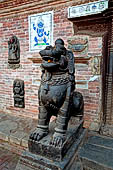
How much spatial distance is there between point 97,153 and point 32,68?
6.65ft

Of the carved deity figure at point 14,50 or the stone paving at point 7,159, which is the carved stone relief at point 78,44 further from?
the stone paving at point 7,159

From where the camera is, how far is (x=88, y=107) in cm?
240

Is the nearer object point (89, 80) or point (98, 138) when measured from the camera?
point (98, 138)

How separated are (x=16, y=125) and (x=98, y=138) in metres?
1.59

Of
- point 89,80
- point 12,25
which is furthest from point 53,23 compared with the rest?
point 89,80

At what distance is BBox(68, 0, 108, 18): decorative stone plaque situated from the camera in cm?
198

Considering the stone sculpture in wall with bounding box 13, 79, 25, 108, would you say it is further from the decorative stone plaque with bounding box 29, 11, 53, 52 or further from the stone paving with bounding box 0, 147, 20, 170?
the stone paving with bounding box 0, 147, 20, 170

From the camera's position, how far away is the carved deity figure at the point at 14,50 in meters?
2.85

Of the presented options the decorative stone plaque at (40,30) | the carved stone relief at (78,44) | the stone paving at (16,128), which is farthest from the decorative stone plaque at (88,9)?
the stone paving at (16,128)

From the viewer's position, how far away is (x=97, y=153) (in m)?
1.61

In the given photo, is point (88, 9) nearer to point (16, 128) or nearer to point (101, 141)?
point (101, 141)

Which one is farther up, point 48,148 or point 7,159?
point 48,148

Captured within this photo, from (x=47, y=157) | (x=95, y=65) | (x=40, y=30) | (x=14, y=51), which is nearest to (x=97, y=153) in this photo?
(x=47, y=157)

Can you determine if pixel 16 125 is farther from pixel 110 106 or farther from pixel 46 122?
pixel 110 106
